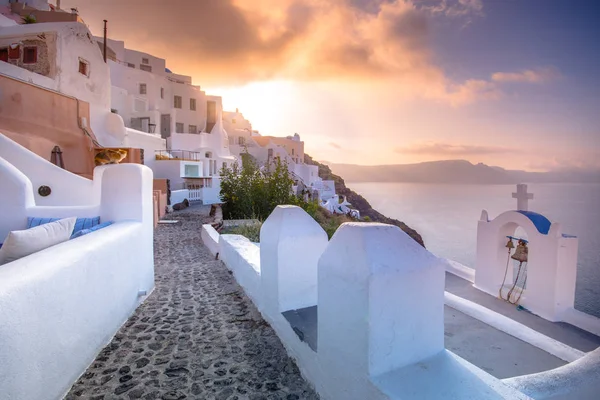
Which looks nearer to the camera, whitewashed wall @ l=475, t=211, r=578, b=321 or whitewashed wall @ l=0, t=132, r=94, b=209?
whitewashed wall @ l=475, t=211, r=578, b=321

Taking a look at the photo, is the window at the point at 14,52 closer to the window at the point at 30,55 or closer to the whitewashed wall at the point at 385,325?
the window at the point at 30,55

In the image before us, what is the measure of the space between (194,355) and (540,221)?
6.64 m

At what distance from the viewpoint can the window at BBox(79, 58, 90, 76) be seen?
672 inches

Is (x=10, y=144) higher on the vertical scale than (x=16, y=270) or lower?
higher

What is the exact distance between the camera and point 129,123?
2858cm

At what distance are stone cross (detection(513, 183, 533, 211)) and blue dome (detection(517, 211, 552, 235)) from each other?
570 mm

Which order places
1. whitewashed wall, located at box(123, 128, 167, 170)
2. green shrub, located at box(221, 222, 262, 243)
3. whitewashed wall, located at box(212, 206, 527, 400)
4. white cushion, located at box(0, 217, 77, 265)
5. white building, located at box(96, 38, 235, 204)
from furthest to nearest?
1. white building, located at box(96, 38, 235, 204)
2. whitewashed wall, located at box(123, 128, 167, 170)
3. green shrub, located at box(221, 222, 262, 243)
4. white cushion, located at box(0, 217, 77, 265)
5. whitewashed wall, located at box(212, 206, 527, 400)

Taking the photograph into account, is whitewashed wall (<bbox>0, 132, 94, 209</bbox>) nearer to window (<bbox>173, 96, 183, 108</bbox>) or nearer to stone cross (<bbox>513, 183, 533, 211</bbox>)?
stone cross (<bbox>513, 183, 533, 211</bbox>)

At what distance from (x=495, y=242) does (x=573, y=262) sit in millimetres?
1372

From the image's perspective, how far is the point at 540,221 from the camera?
6484 millimetres

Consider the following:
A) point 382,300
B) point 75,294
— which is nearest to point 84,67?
point 75,294

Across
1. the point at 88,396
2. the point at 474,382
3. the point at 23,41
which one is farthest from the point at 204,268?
the point at 23,41

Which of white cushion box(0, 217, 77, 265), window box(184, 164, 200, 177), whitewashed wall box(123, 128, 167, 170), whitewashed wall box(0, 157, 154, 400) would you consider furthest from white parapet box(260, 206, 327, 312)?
window box(184, 164, 200, 177)

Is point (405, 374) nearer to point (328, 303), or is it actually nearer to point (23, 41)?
point (328, 303)
